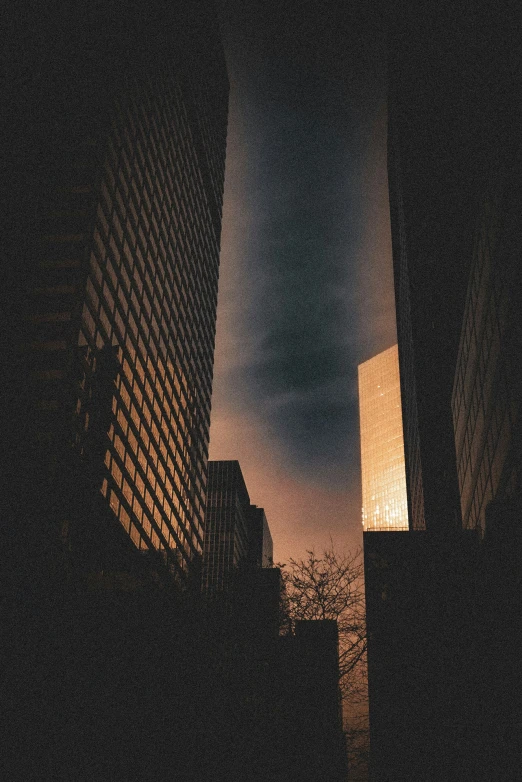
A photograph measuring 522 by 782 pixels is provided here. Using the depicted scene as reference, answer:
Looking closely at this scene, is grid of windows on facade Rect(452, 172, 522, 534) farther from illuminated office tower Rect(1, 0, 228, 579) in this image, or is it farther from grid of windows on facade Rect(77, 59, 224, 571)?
grid of windows on facade Rect(77, 59, 224, 571)

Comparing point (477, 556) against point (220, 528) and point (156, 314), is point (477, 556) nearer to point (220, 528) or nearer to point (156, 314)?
point (156, 314)

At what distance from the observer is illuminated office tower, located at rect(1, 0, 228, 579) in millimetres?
61688

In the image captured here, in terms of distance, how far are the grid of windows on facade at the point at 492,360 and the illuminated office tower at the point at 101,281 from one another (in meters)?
22.8

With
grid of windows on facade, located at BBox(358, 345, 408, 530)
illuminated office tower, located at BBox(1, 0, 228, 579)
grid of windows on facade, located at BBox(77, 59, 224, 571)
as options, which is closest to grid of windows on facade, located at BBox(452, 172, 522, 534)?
illuminated office tower, located at BBox(1, 0, 228, 579)

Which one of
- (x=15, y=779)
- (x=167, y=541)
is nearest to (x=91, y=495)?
(x=167, y=541)

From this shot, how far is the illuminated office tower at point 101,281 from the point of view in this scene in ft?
202

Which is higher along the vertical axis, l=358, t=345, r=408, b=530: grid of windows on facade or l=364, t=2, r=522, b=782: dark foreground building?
l=358, t=345, r=408, b=530: grid of windows on facade

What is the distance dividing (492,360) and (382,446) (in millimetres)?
143983

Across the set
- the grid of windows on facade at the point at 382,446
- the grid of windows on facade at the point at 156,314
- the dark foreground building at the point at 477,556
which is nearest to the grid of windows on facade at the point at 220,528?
the grid of windows on facade at the point at 382,446

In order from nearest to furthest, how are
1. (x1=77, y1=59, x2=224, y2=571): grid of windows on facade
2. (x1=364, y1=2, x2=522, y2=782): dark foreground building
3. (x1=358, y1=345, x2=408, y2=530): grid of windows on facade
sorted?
(x1=364, y1=2, x2=522, y2=782): dark foreground building, (x1=77, y1=59, x2=224, y2=571): grid of windows on facade, (x1=358, y1=345, x2=408, y2=530): grid of windows on facade

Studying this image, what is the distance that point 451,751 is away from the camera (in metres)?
37.4

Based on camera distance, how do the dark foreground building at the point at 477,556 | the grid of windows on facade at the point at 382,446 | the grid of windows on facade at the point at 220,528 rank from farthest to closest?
the grid of windows on facade at the point at 220,528 < the grid of windows on facade at the point at 382,446 < the dark foreground building at the point at 477,556

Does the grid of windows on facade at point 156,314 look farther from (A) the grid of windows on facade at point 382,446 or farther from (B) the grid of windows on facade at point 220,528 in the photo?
(B) the grid of windows on facade at point 220,528

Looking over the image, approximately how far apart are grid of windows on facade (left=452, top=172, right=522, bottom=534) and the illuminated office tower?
2284 centimetres
